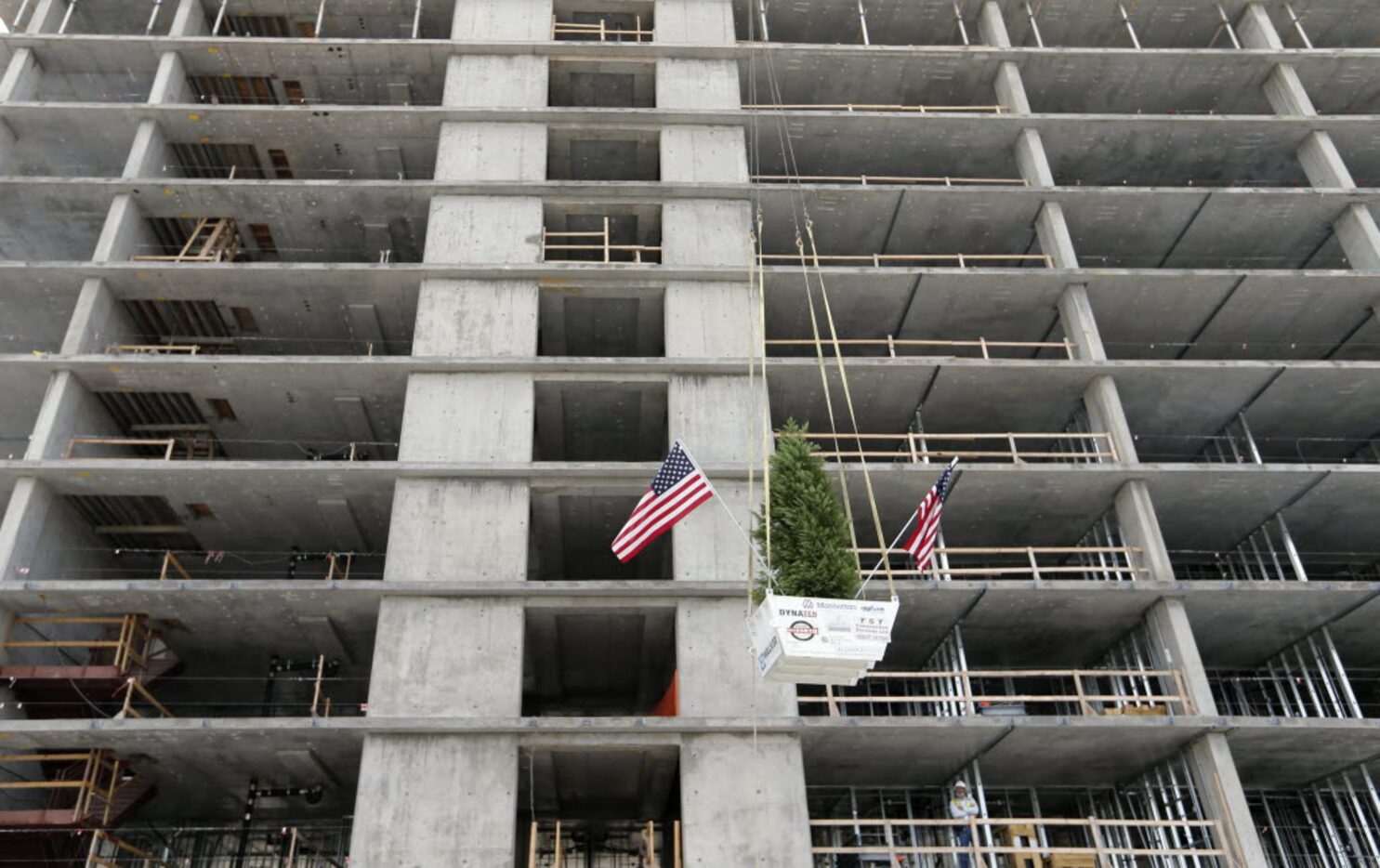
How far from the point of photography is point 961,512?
83.2 ft

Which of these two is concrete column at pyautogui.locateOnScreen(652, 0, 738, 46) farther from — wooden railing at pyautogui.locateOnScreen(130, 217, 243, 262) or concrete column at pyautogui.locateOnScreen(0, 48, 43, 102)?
concrete column at pyautogui.locateOnScreen(0, 48, 43, 102)

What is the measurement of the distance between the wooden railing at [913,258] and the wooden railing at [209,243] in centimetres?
1297

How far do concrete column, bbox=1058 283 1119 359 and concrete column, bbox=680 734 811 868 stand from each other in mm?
11125

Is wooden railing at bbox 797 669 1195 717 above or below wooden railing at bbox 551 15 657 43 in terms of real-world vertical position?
below

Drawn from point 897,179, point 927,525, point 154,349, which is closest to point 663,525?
point 927,525

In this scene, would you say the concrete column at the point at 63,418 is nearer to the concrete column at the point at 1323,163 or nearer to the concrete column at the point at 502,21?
the concrete column at the point at 502,21

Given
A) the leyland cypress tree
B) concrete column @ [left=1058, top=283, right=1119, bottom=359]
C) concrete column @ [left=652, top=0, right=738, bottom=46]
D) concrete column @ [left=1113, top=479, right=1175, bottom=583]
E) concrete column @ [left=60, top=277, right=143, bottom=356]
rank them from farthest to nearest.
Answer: concrete column @ [left=652, top=0, right=738, bottom=46] → concrete column @ [left=1058, top=283, right=1119, bottom=359] → concrete column @ [left=60, top=277, right=143, bottom=356] → concrete column @ [left=1113, top=479, right=1175, bottom=583] → the leyland cypress tree

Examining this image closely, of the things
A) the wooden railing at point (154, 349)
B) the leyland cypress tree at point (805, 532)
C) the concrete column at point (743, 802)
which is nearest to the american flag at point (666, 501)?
the leyland cypress tree at point (805, 532)

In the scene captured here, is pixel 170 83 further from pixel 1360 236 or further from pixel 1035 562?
pixel 1360 236

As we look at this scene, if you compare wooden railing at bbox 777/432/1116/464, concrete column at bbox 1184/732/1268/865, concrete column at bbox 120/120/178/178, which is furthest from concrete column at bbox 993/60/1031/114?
concrete column at bbox 120/120/178/178

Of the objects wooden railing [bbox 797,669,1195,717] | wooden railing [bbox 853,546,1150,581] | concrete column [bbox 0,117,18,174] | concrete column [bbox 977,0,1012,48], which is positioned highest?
concrete column [bbox 977,0,1012,48]

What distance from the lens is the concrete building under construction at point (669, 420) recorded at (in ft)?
70.3

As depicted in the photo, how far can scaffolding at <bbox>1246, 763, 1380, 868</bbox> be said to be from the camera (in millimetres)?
23750

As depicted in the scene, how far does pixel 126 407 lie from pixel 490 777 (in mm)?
12846
